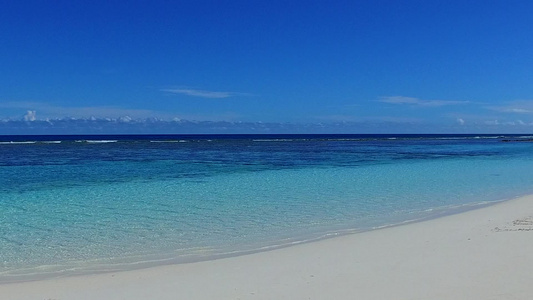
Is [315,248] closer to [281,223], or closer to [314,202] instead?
[281,223]

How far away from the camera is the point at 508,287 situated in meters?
5.43

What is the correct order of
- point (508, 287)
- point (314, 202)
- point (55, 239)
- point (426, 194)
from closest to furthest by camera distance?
point (508, 287), point (55, 239), point (314, 202), point (426, 194)

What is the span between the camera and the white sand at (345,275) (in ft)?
18.0

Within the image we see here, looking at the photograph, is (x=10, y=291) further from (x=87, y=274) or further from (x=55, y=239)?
(x=55, y=239)

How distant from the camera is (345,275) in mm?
6160

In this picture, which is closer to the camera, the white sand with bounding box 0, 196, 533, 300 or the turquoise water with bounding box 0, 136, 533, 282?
the white sand with bounding box 0, 196, 533, 300

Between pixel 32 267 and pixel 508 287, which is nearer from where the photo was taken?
pixel 508 287

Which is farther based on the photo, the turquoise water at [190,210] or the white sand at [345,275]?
the turquoise water at [190,210]

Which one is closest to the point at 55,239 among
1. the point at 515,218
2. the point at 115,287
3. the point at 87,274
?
the point at 87,274

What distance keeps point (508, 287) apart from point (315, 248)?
3.20m

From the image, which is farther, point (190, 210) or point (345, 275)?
point (190, 210)

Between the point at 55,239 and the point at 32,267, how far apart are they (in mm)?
1692

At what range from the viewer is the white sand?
5.49m

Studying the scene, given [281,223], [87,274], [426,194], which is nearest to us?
[87,274]
